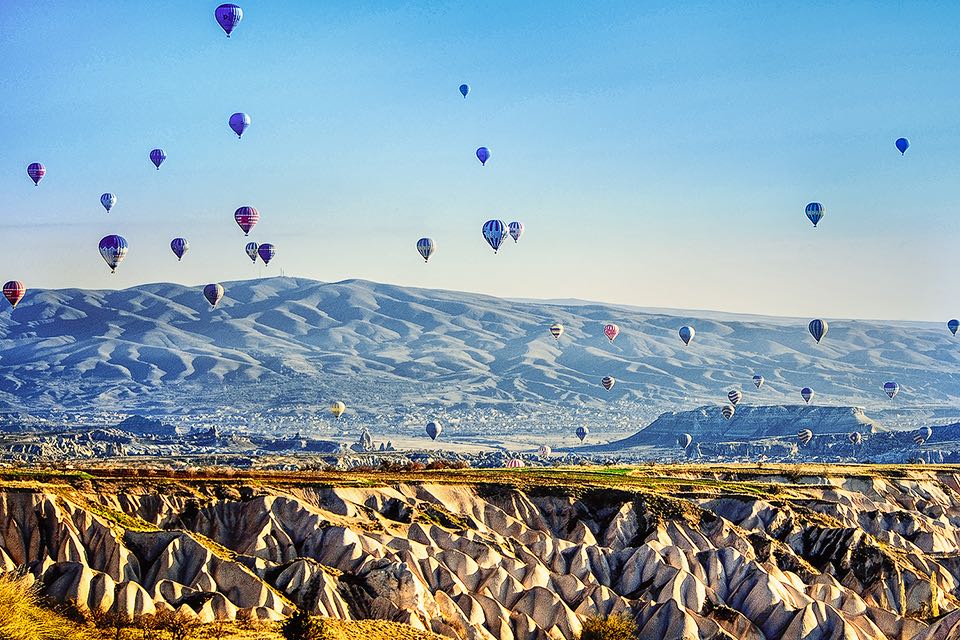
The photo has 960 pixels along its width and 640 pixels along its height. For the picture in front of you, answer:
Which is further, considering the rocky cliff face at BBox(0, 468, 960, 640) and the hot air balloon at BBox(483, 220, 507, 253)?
the hot air balloon at BBox(483, 220, 507, 253)

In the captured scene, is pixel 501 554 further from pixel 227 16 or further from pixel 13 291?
pixel 13 291

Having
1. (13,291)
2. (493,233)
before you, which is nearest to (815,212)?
(493,233)

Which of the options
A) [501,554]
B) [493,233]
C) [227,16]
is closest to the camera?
[501,554]

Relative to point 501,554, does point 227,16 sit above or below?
above

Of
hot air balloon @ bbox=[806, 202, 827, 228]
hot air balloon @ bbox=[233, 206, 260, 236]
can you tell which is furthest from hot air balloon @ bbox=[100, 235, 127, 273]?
hot air balloon @ bbox=[806, 202, 827, 228]

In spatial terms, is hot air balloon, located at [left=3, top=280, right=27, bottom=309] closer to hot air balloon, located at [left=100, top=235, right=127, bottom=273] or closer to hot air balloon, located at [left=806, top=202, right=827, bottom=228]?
hot air balloon, located at [left=100, top=235, right=127, bottom=273]

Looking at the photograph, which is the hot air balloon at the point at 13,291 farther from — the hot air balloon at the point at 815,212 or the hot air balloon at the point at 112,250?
the hot air balloon at the point at 815,212
